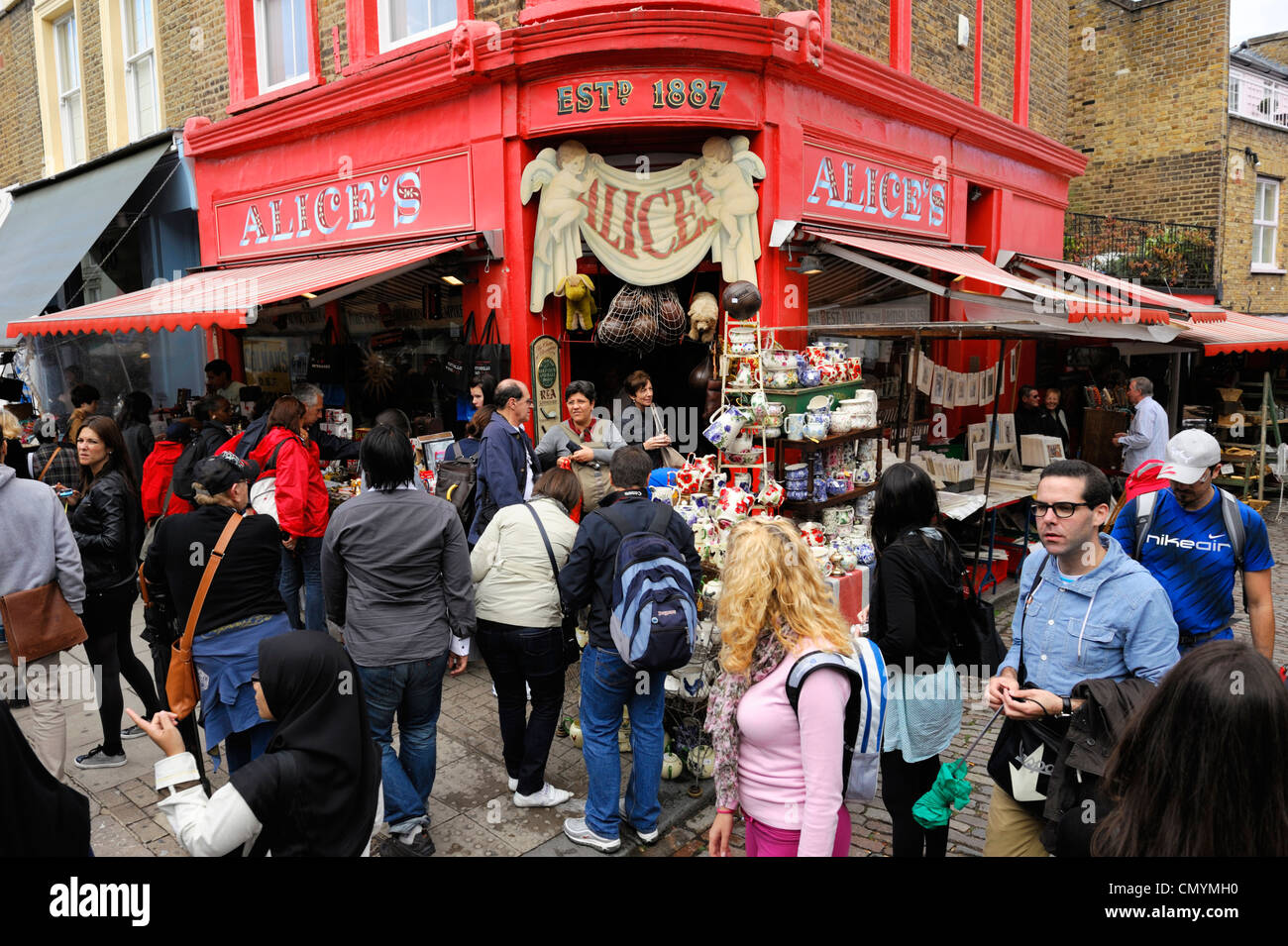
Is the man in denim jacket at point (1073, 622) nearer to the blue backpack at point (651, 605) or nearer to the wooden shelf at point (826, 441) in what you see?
the blue backpack at point (651, 605)

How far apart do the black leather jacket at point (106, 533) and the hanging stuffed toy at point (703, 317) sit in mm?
4665

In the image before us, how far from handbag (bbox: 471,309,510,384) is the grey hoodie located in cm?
371

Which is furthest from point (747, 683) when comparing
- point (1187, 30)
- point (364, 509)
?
point (1187, 30)

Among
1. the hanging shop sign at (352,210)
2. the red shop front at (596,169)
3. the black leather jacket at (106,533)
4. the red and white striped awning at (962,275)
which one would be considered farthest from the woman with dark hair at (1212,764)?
the hanging shop sign at (352,210)

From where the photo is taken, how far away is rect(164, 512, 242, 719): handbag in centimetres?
374

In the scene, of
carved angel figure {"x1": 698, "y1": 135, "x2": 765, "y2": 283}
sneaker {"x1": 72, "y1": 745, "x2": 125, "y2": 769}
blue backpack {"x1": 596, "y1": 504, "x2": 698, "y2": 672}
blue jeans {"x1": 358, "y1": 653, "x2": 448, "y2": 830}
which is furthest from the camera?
carved angel figure {"x1": 698, "y1": 135, "x2": 765, "y2": 283}

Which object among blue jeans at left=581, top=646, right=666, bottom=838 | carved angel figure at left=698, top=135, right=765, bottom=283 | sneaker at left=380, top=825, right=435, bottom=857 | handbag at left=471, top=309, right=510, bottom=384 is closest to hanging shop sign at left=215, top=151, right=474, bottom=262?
handbag at left=471, top=309, right=510, bottom=384

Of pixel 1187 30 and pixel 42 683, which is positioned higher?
pixel 1187 30

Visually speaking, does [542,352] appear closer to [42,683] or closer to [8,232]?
[42,683]

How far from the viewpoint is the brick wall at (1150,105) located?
1564 centimetres

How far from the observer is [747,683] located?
274 centimetres

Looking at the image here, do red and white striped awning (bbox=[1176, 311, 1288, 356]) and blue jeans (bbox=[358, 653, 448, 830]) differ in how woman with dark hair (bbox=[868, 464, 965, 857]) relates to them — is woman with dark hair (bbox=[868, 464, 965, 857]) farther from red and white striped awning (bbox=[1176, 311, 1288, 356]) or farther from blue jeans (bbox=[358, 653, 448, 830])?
red and white striped awning (bbox=[1176, 311, 1288, 356])

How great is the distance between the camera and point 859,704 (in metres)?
2.64

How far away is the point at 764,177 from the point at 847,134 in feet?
4.79
